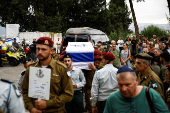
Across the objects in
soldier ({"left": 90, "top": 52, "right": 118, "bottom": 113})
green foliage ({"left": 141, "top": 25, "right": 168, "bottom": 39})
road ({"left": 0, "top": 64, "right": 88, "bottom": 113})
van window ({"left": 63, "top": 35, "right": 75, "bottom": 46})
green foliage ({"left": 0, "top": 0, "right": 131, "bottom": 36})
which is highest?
green foliage ({"left": 0, "top": 0, "right": 131, "bottom": 36})

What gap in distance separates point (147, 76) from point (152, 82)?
8.1 inches

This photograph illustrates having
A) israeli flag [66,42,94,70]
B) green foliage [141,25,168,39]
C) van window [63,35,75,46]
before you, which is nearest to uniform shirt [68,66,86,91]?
israeli flag [66,42,94,70]

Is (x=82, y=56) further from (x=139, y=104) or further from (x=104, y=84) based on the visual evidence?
(x=139, y=104)

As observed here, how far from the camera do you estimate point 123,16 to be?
160 feet

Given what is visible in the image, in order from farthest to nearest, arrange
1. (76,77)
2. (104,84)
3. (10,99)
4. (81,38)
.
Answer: (81,38) → (76,77) → (104,84) → (10,99)

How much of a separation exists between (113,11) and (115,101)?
46.0m

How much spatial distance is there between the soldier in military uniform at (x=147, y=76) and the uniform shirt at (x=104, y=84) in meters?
0.56

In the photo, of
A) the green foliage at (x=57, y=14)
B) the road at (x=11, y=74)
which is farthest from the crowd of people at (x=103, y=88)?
the green foliage at (x=57, y=14)

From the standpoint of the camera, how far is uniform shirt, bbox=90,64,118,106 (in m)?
4.34

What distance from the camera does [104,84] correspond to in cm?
436

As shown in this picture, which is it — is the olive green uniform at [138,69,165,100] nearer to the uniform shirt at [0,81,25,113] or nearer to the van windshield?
the uniform shirt at [0,81,25,113]

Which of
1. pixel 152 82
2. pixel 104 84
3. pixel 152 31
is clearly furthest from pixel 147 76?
pixel 152 31

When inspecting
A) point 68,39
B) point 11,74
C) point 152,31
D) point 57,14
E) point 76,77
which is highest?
point 57,14

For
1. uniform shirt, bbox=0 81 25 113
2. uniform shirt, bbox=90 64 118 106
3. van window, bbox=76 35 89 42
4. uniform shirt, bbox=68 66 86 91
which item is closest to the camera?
uniform shirt, bbox=0 81 25 113
